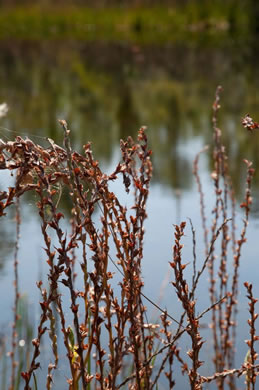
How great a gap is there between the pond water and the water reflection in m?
0.01

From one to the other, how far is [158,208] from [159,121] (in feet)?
11.0

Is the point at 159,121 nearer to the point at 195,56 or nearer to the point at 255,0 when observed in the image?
the point at 195,56

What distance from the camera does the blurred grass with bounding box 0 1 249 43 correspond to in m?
19.3

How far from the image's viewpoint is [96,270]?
1.18 m

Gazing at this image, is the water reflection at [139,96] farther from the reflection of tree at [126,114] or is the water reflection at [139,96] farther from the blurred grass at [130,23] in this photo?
the blurred grass at [130,23]

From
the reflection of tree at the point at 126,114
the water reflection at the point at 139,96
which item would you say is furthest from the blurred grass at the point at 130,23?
the reflection of tree at the point at 126,114

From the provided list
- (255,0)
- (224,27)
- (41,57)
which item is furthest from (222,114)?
(224,27)

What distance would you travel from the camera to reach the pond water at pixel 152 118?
11.5ft

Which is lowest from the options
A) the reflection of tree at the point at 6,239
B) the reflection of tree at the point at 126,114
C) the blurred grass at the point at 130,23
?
the reflection of tree at the point at 6,239

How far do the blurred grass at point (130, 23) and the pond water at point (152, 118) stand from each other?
121 inches

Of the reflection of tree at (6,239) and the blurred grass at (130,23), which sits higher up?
the blurred grass at (130,23)

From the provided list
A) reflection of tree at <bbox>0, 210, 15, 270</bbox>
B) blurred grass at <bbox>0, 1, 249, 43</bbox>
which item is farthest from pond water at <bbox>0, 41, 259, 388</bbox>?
blurred grass at <bbox>0, 1, 249, 43</bbox>

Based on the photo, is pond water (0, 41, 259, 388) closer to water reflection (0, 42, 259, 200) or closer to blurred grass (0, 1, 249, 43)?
water reflection (0, 42, 259, 200)

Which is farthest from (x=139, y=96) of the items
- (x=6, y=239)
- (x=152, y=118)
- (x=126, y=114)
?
(x=6, y=239)
